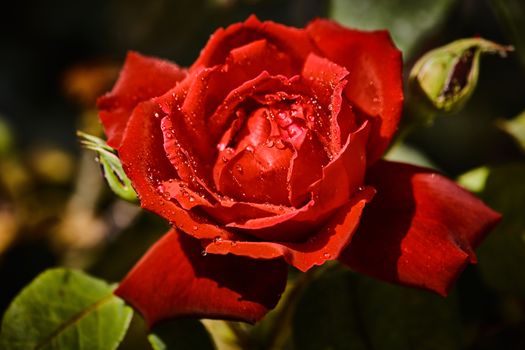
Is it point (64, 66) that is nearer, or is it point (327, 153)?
point (327, 153)

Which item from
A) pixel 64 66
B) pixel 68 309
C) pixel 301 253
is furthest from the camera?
pixel 64 66

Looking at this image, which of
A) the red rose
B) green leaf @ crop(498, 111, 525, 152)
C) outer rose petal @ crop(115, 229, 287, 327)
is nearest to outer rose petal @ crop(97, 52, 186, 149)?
the red rose

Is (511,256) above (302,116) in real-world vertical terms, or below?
below

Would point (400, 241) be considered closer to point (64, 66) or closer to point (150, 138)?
point (150, 138)

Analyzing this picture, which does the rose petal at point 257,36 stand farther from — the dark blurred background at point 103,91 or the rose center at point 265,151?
the dark blurred background at point 103,91

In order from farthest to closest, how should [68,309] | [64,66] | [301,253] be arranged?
[64,66] → [68,309] → [301,253]

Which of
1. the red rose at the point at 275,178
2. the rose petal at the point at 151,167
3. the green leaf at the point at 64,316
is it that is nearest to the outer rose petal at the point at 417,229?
the red rose at the point at 275,178

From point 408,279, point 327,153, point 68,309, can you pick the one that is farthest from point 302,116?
point 68,309
